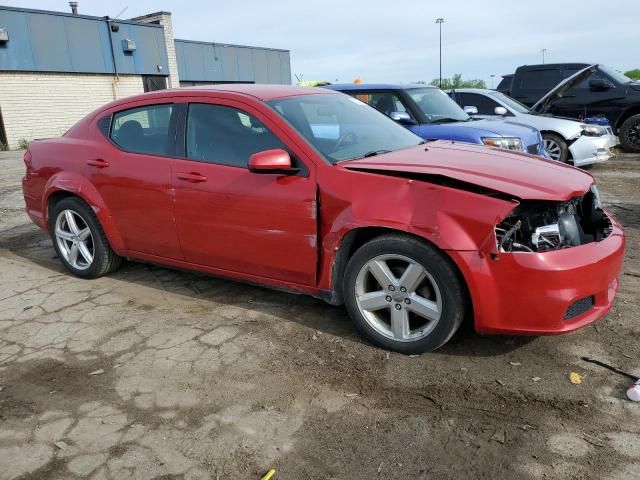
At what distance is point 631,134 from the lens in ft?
40.3

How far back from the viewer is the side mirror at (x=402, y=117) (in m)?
7.44

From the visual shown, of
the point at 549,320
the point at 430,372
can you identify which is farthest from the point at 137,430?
the point at 549,320

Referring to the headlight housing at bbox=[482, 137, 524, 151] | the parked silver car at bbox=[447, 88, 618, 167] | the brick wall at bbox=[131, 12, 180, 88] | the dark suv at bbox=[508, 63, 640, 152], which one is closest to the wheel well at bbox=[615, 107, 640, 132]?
the dark suv at bbox=[508, 63, 640, 152]

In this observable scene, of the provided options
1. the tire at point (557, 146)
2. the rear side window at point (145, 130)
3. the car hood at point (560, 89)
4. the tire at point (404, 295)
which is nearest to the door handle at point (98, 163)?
the rear side window at point (145, 130)

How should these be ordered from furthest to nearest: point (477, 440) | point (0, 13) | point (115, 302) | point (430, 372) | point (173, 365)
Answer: point (0, 13) → point (115, 302) → point (173, 365) → point (430, 372) → point (477, 440)

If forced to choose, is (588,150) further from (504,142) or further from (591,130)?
(504,142)

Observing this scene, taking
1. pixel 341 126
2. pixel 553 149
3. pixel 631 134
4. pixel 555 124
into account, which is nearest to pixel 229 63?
pixel 631 134

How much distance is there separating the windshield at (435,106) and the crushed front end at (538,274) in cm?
478

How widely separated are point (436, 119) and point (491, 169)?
4590 millimetres

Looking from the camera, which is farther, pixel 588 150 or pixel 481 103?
pixel 481 103

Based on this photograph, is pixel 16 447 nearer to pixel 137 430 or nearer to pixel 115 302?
pixel 137 430

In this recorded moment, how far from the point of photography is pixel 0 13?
19.6 m

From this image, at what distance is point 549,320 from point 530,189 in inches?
28.5

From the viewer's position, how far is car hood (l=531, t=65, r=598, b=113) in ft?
35.1
